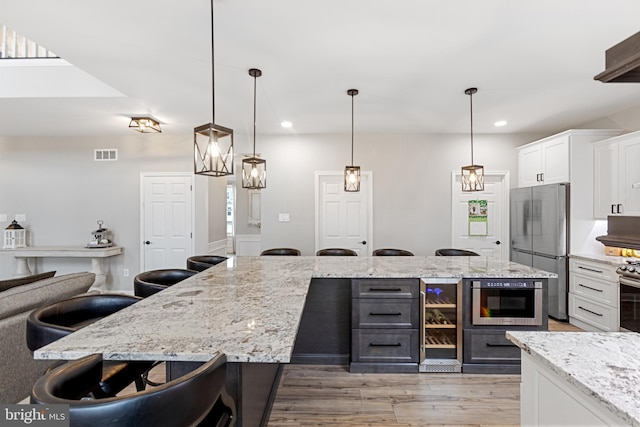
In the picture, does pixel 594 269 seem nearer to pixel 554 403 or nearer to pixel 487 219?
pixel 487 219

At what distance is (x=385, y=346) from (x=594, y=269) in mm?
2685

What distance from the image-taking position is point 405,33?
2.21 metres

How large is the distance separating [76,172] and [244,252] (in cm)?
386

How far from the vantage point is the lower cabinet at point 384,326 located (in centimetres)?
259

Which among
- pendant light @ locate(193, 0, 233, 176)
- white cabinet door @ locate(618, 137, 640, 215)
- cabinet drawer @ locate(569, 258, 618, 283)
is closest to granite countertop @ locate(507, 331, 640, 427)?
pendant light @ locate(193, 0, 233, 176)

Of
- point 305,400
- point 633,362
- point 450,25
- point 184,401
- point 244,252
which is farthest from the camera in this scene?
point 244,252

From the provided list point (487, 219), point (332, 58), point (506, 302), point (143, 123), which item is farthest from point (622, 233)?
point (143, 123)

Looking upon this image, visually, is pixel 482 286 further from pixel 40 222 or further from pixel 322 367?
pixel 40 222

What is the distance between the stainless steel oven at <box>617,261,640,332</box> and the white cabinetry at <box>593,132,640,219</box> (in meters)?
0.70

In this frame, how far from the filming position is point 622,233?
3.45m

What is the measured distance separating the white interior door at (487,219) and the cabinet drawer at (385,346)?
2815 millimetres

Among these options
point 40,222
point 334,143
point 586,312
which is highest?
point 334,143

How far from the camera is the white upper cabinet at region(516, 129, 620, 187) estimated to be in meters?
3.75

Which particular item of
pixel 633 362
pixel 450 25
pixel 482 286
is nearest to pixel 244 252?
pixel 482 286
